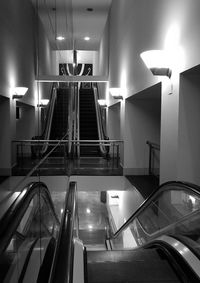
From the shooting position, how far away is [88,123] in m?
13.0

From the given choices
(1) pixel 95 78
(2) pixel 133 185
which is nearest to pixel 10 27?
(2) pixel 133 185

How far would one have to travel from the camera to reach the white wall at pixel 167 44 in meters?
3.52

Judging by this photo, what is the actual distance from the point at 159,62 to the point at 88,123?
29.4 ft

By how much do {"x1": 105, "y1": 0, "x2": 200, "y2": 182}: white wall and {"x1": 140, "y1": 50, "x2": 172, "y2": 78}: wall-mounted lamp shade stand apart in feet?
0.37

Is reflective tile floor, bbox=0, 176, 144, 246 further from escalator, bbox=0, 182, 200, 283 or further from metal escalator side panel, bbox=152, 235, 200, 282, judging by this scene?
metal escalator side panel, bbox=152, 235, 200, 282

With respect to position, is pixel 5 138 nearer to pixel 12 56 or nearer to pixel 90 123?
pixel 12 56

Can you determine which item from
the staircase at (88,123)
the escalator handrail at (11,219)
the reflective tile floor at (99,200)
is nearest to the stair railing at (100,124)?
the staircase at (88,123)

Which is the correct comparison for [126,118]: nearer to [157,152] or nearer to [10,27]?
[157,152]

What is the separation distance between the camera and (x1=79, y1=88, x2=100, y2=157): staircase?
10556 mm

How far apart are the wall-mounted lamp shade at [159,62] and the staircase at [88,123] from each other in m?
6.24

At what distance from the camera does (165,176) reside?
463 centimetres

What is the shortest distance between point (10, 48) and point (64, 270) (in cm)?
124

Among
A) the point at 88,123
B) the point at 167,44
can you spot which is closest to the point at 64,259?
the point at 167,44

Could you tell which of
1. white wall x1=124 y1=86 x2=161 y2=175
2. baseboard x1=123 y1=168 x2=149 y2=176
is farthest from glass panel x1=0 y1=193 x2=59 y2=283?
white wall x1=124 y1=86 x2=161 y2=175
